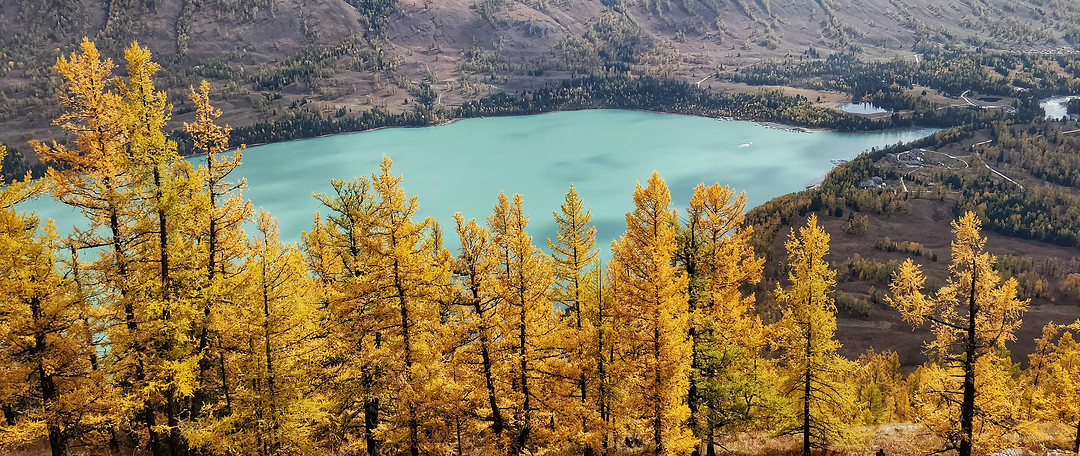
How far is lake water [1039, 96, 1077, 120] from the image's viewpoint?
175 metres

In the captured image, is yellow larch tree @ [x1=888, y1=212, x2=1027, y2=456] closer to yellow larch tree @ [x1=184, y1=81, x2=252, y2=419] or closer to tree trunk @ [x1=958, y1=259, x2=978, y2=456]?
tree trunk @ [x1=958, y1=259, x2=978, y2=456]

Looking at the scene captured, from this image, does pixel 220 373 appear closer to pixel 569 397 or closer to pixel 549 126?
pixel 569 397

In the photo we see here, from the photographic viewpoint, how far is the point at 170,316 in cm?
2041

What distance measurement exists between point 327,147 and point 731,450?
15534cm

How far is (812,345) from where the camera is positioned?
26.5 meters

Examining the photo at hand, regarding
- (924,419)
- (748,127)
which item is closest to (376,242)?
(924,419)

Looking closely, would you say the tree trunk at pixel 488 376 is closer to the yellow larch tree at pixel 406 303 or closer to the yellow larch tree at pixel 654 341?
the yellow larch tree at pixel 406 303

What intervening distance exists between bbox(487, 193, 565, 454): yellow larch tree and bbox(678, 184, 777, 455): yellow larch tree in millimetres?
5456

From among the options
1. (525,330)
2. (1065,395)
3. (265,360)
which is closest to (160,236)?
(265,360)

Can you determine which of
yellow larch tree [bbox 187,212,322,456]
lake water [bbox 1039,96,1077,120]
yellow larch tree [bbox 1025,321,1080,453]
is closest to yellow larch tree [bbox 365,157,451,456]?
yellow larch tree [bbox 187,212,322,456]

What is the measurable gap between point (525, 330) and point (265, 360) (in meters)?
8.49

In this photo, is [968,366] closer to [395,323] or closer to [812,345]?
[812,345]

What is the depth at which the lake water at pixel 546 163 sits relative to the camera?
363 feet

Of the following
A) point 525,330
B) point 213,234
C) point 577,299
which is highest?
point 213,234
